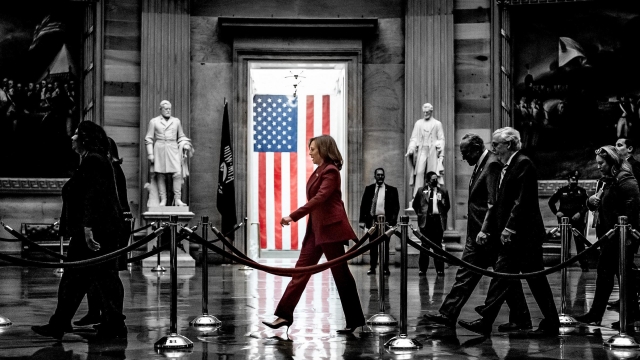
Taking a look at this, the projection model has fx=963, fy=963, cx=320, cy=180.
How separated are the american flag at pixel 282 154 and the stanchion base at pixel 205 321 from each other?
1365cm

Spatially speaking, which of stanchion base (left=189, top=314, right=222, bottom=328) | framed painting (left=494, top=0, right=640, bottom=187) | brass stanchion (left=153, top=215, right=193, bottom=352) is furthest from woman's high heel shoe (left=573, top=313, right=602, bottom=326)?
framed painting (left=494, top=0, right=640, bottom=187)

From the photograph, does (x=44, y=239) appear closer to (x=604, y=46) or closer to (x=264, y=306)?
(x=264, y=306)

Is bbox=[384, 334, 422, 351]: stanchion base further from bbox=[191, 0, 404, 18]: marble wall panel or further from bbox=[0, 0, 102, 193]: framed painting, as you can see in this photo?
bbox=[191, 0, 404, 18]: marble wall panel

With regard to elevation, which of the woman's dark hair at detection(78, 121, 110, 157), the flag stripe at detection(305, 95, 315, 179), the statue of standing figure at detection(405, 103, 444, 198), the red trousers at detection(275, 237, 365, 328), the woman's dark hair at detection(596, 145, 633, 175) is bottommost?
the red trousers at detection(275, 237, 365, 328)

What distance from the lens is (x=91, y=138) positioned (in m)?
8.39

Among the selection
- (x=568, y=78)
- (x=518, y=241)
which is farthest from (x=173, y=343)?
(x=568, y=78)

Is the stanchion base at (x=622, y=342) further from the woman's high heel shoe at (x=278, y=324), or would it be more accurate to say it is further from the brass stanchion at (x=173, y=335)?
the brass stanchion at (x=173, y=335)

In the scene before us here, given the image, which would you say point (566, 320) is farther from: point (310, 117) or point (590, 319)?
point (310, 117)

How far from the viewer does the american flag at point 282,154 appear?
75.7 feet

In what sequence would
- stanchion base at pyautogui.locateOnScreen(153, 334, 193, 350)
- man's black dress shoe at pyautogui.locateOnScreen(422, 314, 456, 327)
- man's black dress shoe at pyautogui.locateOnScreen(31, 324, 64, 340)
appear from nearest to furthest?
stanchion base at pyautogui.locateOnScreen(153, 334, 193, 350) < man's black dress shoe at pyautogui.locateOnScreen(31, 324, 64, 340) < man's black dress shoe at pyautogui.locateOnScreen(422, 314, 456, 327)

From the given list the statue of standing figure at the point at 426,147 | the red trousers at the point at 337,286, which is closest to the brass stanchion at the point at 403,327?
the red trousers at the point at 337,286

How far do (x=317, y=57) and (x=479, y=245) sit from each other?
11.8m

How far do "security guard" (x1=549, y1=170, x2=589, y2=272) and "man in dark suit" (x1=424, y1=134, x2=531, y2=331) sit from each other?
9.15 metres

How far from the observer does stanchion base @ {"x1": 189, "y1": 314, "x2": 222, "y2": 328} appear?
30.1 ft
